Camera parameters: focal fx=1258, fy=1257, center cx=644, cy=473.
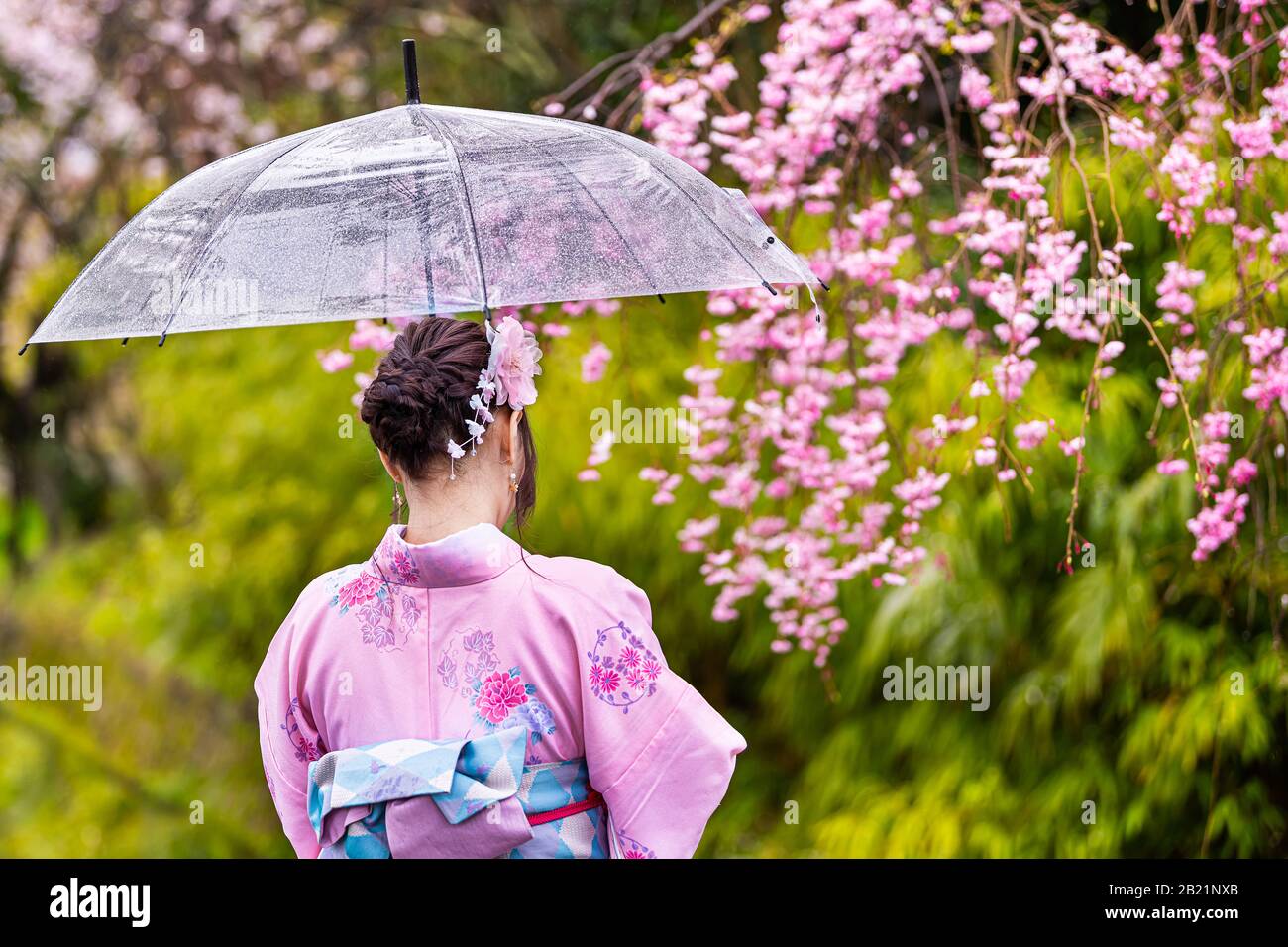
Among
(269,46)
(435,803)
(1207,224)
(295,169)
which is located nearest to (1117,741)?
(1207,224)

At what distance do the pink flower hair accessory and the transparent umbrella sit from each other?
0.14ft

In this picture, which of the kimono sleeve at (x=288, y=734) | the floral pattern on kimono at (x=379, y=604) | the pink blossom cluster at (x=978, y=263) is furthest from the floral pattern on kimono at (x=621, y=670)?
the pink blossom cluster at (x=978, y=263)

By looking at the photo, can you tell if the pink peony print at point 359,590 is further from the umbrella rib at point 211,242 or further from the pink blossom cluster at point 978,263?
the pink blossom cluster at point 978,263

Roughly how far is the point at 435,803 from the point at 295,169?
87cm

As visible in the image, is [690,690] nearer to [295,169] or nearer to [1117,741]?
[295,169]

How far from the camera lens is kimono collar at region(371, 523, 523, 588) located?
1542mm

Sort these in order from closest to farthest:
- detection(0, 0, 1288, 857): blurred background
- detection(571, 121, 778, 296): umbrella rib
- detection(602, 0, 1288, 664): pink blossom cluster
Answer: detection(571, 121, 778, 296): umbrella rib → detection(602, 0, 1288, 664): pink blossom cluster → detection(0, 0, 1288, 857): blurred background

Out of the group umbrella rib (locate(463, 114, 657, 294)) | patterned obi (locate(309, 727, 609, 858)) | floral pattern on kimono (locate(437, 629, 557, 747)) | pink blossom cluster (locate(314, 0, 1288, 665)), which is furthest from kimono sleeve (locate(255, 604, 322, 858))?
pink blossom cluster (locate(314, 0, 1288, 665))

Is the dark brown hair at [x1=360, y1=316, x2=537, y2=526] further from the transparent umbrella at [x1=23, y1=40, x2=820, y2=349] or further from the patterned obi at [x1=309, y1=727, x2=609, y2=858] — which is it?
the patterned obi at [x1=309, y1=727, x2=609, y2=858]

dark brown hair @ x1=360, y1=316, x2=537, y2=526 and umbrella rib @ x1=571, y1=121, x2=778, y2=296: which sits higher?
umbrella rib @ x1=571, y1=121, x2=778, y2=296

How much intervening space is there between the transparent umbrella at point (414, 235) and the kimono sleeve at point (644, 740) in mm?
431

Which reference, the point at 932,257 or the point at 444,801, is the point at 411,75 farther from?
the point at 932,257

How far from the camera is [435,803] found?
1.50m

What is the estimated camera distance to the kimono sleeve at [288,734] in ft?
5.44
